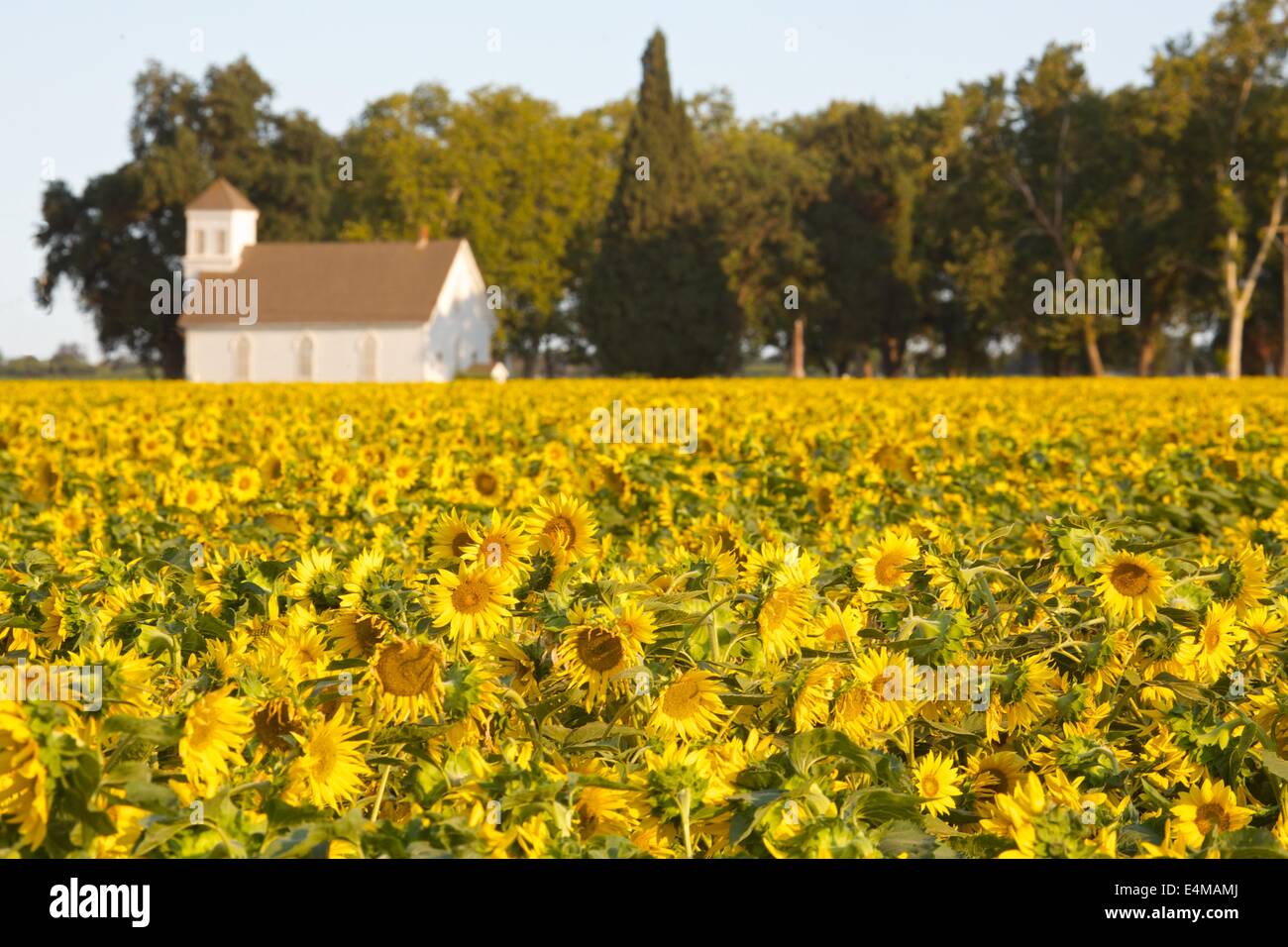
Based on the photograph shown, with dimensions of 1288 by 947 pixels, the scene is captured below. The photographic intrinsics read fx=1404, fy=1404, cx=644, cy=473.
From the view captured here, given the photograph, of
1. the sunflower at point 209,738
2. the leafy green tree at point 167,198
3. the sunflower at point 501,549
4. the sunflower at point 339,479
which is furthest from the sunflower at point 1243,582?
the leafy green tree at point 167,198

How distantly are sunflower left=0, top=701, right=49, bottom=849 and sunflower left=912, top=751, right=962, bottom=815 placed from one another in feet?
4.19

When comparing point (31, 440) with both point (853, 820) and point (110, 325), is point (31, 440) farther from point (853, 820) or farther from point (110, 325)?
point (110, 325)

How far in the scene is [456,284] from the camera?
6812cm

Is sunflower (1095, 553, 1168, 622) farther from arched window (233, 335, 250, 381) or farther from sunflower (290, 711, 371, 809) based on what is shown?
arched window (233, 335, 250, 381)

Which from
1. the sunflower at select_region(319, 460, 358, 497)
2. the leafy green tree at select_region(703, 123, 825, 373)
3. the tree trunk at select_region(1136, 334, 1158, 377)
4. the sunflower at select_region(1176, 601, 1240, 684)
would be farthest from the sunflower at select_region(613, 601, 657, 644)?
the tree trunk at select_region(1136, 334, 1158, 377)

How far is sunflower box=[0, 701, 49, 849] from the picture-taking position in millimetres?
1586

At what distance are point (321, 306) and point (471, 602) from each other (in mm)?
66855

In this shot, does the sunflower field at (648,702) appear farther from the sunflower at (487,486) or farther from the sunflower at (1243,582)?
the sunflower at (487,486)

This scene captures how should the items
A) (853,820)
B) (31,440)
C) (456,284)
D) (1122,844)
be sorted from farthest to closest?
(456,284) < (31,440) < (1122,844) < (853,820)

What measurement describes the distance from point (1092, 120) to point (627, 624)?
62.3 m

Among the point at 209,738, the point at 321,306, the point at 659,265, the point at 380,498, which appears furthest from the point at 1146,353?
the point at 209,738

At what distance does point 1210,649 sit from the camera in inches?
104

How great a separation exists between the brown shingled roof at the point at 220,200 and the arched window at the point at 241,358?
6.73 metres
